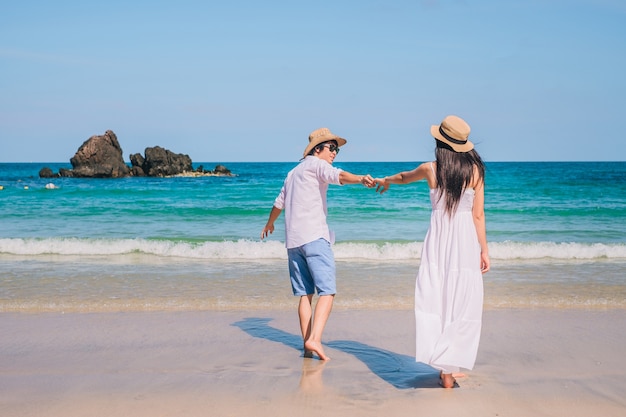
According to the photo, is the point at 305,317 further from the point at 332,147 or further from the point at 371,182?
the point at 332,147

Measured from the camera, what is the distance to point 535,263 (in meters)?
10.6

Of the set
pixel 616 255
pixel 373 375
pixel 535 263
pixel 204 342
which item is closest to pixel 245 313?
pixel 204 342

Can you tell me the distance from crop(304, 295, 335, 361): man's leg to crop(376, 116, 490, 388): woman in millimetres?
825

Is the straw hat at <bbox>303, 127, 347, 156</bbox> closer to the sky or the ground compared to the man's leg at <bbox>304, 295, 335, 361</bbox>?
closer to the sky

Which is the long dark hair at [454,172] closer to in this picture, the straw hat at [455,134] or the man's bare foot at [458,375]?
the straw hat at [455,134]

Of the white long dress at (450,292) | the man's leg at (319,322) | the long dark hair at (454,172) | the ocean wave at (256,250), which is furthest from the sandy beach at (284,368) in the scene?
the ocean wave at (256,250)

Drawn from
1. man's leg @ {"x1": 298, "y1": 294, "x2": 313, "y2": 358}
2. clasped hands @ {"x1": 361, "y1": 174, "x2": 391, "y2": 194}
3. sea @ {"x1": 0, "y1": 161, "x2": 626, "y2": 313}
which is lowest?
sea @ {"x1": 0, "y1": 161, "x2": 626, "y2": 313}

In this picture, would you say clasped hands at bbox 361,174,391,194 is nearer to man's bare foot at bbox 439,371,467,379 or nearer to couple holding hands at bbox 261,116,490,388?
couple holding hands at bbox 261,116,490,388

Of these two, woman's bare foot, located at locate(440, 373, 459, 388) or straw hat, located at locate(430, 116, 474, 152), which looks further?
woman's bare foot, located at locate(440, 373, 459, 388)

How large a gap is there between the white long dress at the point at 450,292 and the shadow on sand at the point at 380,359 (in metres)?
0.35

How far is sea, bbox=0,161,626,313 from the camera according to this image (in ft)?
24.5

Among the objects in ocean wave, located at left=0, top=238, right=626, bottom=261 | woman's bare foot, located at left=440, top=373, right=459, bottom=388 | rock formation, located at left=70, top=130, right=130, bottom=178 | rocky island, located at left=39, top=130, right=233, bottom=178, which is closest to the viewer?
woman's bare foot, located at left=440, top=373, right=459, bottom=388

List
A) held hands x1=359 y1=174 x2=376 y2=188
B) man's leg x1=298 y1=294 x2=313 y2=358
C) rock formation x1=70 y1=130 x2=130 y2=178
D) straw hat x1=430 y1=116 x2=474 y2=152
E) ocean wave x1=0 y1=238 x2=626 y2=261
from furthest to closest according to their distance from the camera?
rock formation x1=70 y1=130 x2=130 y2=178 < ocean wave x1=0 y1=238 x2=626 y2=261 < man's leg x1=298 y1=294 x2=313 y2=358 < held hands x1=359 y1=174 x2=376 y2=188 < straw hat x1=430 y1=116 x2=474 y2=152

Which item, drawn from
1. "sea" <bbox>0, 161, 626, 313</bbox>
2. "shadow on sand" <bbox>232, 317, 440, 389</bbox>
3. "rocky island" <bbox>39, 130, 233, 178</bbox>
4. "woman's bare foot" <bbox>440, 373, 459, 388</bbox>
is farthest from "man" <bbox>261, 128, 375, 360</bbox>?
"rocky island" <bbox>39, 130, 233, 178</bbox>
